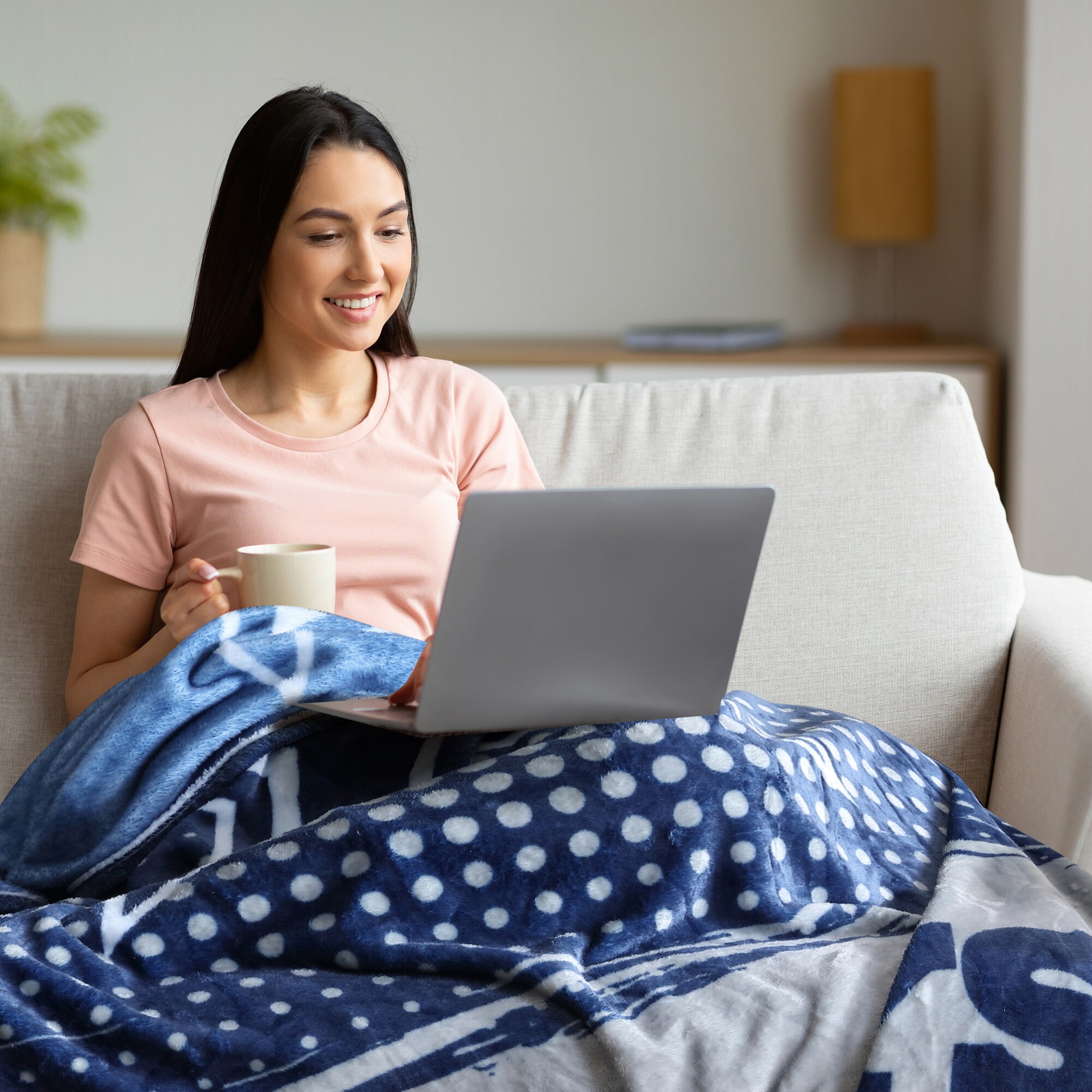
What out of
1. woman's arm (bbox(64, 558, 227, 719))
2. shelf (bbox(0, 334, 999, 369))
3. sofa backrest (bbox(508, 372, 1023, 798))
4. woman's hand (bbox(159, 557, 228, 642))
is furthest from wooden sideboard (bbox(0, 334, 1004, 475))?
woman's hand (bbox(159, 557, 228, 642))

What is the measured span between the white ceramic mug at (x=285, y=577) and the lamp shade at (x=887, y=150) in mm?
2229

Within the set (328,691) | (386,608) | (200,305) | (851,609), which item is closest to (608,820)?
(328,691)

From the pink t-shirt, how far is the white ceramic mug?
0.68 ft

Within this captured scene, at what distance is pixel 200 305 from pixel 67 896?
70 centimetres

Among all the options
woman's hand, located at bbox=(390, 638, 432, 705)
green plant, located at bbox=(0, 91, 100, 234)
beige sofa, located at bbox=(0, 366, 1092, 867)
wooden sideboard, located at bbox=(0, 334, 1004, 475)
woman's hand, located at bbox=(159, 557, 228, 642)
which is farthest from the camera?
green plant, located at bbox=(0, 91, 100, 234)

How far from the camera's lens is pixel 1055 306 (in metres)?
2.74

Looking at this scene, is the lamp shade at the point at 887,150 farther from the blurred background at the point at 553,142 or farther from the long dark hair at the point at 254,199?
the long dark hair at the point at 254,199

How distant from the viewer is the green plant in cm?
318

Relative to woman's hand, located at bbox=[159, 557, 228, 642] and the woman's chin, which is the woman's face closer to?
the woman's chin

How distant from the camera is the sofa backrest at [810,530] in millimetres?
1536

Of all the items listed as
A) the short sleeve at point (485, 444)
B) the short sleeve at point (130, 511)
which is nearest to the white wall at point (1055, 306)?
the short sleeve at point (485, 444)

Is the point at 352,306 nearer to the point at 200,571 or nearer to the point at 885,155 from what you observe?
the point at 200,571

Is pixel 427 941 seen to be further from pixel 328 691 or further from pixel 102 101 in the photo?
pixel 102 101

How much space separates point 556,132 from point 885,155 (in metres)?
0.81
